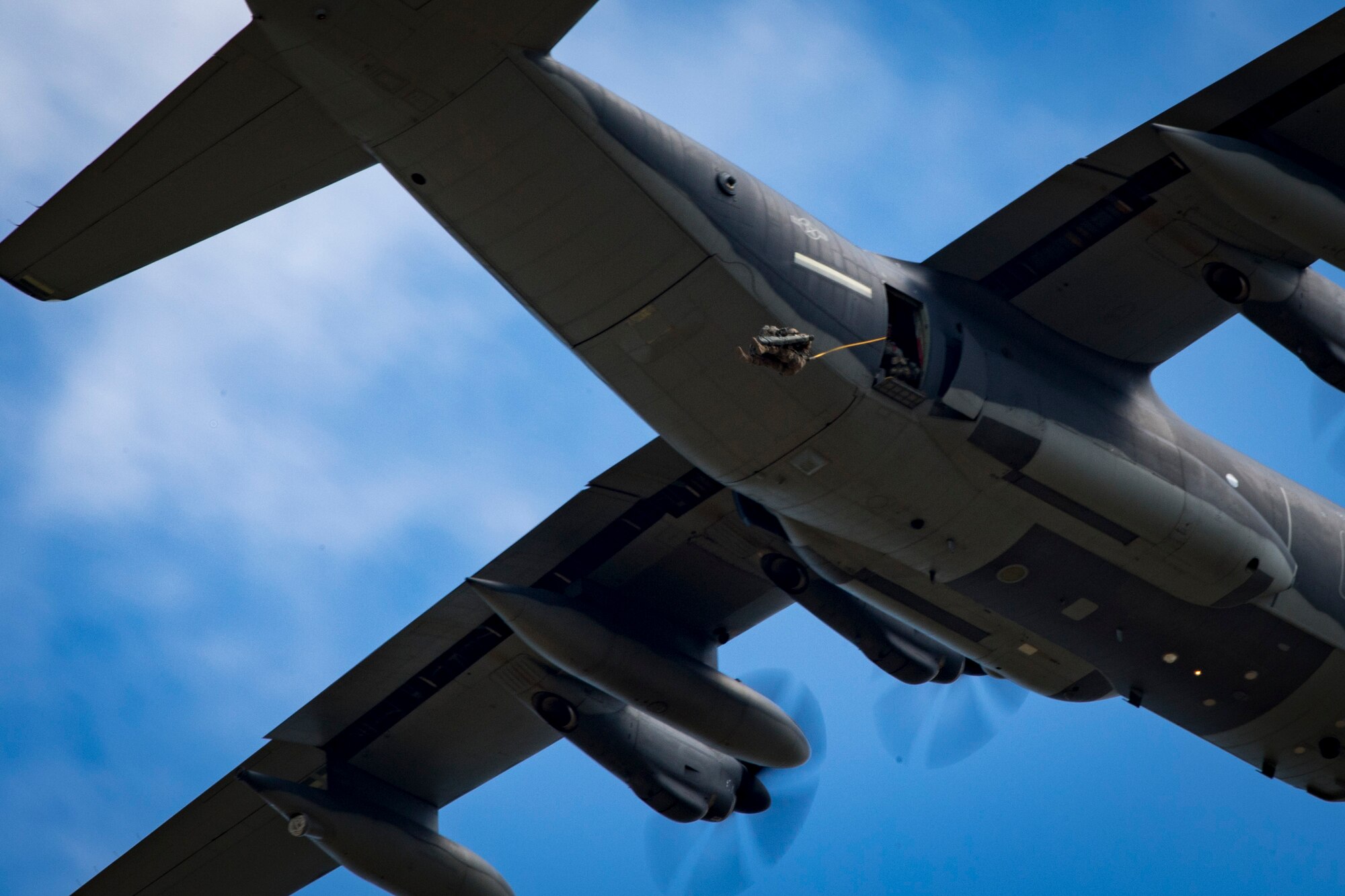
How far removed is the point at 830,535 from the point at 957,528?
1.18m

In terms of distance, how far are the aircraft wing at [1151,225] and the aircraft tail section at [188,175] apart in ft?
19.1

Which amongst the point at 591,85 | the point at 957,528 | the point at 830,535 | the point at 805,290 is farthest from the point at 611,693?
the point at 591,85

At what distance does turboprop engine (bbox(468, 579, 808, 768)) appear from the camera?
1405 centimetres

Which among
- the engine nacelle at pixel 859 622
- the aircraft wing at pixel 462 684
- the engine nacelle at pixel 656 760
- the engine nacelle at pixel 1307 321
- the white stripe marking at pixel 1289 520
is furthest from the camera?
the engine nacelle at pixel 656 760

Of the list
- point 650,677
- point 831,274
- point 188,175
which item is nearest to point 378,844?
point 650,677

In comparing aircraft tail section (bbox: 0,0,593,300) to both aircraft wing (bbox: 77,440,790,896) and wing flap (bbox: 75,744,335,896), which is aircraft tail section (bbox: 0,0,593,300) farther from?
wing flap (bbox: 75,744,335,896)

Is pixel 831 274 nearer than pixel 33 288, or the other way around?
pixel 33 288

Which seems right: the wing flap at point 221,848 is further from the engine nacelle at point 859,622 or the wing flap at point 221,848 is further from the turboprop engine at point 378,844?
the engine nacelle at point 859,622

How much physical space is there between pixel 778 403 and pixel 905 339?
1471 mm

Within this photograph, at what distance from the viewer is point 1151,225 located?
1256 centimetres

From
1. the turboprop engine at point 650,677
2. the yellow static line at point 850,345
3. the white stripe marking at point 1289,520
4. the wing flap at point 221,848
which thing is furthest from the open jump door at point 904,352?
the wing flap at point 221,848

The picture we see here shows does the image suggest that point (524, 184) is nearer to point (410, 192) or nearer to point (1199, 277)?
point (410, 192)

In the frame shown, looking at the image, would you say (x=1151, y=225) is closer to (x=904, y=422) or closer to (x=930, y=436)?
(x=930, y=436)

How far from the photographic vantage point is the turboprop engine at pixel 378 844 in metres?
15.5
